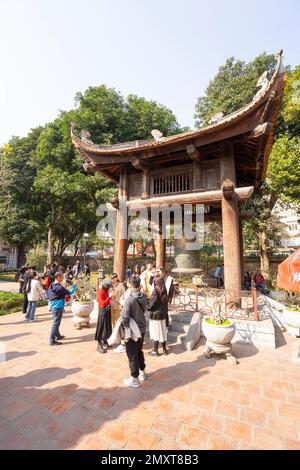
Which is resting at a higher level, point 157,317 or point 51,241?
point 51,241

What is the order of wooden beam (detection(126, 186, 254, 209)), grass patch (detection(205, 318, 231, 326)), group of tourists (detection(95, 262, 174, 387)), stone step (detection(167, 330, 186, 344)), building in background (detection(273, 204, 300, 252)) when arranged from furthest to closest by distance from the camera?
1. building in background (detection(273, 204, 300, 252))
2. wooden beam (detection(126, 186, 254, 209))
3. stone step (detection(167, 330, 186, 344))
4. grass patch (detection(205, 318, 231, 326))
5. group of tourists (detection(95, 262, 174, 387))

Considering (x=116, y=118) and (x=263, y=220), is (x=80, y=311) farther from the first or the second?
(x=116, y=118)

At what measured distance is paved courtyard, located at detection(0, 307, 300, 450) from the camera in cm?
277

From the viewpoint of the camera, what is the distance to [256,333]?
5.81m

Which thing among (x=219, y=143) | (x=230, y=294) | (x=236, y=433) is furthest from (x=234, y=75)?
(x=236, y=433)

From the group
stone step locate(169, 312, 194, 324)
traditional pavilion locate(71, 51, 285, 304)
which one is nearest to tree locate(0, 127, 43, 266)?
traditional pavilion locate(71, 51, 285, 304)

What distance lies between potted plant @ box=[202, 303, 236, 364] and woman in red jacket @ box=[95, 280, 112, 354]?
7.74 ft

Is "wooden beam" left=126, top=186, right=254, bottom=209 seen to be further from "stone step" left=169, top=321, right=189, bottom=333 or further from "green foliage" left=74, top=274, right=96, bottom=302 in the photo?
"stone step" left=169, top=321, right=189, bottom=333

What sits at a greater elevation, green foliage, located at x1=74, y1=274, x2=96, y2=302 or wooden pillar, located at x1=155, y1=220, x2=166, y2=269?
wooden pillar, located at x1=155, y1=220, x2=166, y2=269

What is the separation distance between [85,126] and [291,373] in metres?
20.7

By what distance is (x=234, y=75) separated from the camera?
20.7 metres

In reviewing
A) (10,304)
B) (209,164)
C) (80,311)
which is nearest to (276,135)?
(209,164)

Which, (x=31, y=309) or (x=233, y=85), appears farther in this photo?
(x=233, y=85)

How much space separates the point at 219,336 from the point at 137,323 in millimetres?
2048
